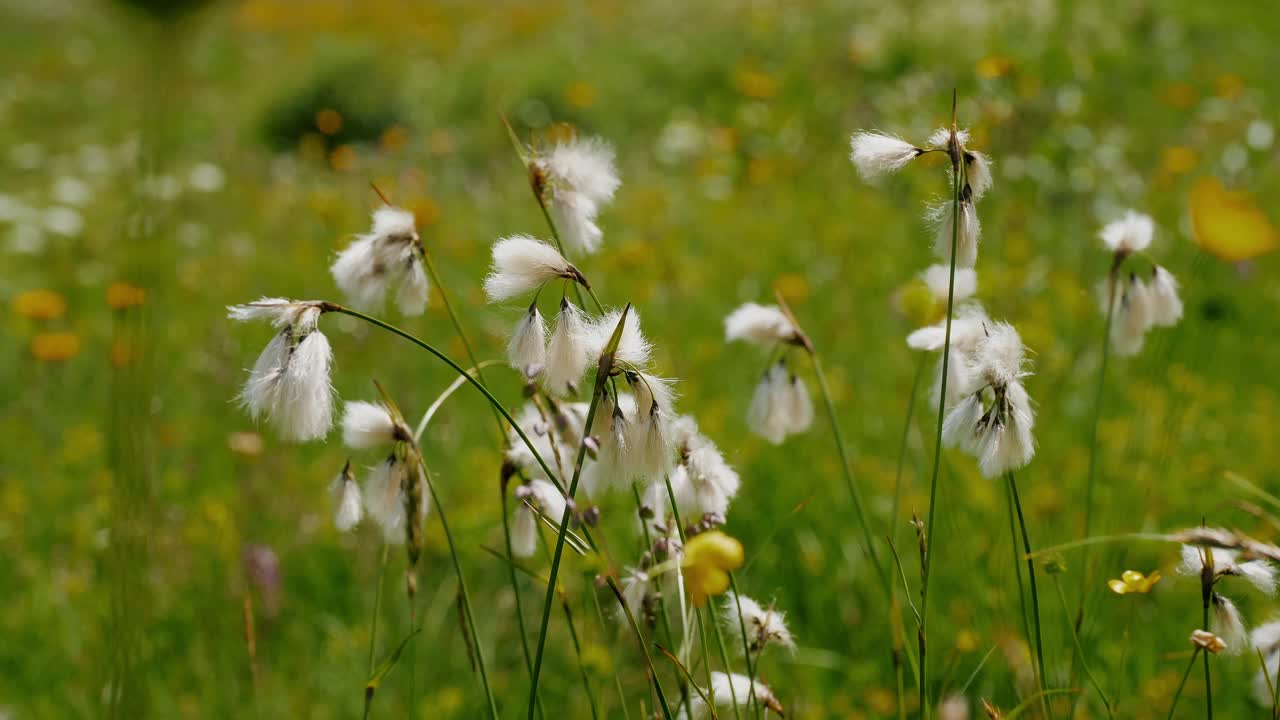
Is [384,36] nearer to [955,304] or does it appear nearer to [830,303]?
[830,303]

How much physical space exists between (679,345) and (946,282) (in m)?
1.95

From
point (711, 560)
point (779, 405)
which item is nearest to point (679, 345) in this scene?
point (779, 405)

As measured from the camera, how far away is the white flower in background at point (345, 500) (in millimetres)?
1191

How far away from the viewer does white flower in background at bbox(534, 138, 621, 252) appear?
1.29 m

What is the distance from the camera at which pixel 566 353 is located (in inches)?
41.6

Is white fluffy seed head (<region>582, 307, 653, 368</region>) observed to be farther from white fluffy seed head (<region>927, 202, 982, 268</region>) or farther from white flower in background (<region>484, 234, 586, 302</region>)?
white fluffy seed head (<region>927, 202, 982, 268</region>)

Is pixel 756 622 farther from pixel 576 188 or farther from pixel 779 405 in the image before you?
pixel 576 188

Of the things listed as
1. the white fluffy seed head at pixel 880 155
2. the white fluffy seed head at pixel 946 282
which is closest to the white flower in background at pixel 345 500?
the white fluffy seed head at pixel 880 155

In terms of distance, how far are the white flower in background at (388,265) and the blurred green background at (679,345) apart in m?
0.24

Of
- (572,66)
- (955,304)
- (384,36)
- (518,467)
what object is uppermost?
(384,36)

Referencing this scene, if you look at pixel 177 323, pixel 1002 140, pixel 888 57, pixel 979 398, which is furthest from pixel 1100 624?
pixel 888 57

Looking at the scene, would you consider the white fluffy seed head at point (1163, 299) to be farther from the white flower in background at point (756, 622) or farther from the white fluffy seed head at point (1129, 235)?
the white flower in background at point (756, 622)

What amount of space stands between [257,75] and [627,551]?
10.0m

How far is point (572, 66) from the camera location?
858 centimetres
